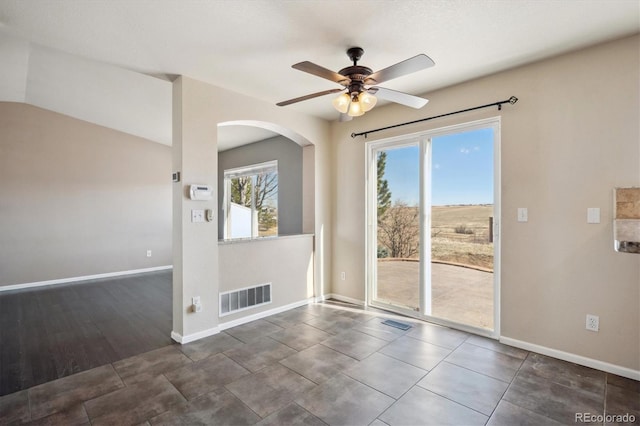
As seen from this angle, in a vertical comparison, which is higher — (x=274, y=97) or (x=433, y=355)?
(x=274, y=97)

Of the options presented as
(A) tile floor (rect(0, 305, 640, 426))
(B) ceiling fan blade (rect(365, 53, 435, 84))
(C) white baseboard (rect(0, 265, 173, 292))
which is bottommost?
(A) tile floor (rect(0, 305, 640, 426))

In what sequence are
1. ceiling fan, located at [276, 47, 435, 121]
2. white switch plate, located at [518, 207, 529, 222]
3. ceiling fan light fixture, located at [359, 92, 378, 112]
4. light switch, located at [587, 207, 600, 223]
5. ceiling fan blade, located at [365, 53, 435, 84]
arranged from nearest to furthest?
1. ceiling fan blade, located at [365, 53, 435, 84]
2. ceiling fan, located at [276, 47, 435, 121]
3. ceiling fan light fixture, located at [359, 92, 378, 112]
4. light switch, located at [587, 207, 600, 223]
5. white switch plate, located at [518, 207, 529, 222]

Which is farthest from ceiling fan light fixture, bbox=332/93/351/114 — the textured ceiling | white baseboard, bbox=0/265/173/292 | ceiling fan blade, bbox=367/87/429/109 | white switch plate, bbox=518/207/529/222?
white baseboard, bbox=0/265/173/292

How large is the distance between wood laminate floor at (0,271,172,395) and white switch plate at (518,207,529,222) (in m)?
3.68

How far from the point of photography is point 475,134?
325 centimetres

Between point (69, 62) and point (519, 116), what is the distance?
4797 mm

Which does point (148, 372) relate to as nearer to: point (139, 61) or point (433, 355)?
point (433, 355)

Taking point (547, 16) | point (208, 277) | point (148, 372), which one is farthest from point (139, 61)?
point (547, 16)

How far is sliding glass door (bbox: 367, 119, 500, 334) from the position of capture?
3184 millimetres

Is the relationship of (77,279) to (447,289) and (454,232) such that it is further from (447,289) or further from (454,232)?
(454,232)

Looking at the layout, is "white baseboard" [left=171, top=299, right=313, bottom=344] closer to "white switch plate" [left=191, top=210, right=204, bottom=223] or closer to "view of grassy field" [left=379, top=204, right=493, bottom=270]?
"white switch plate" [left=191, top=210, right=204, bottom=223]

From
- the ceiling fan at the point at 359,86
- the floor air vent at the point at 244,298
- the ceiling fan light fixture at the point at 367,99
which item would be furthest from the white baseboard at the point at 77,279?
the ceiling fan light fixture at the point at 367,99

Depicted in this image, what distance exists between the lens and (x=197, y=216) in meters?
3.16

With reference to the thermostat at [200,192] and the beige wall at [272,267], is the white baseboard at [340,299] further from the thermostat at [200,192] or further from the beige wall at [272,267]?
the thermostat at [200,192]
